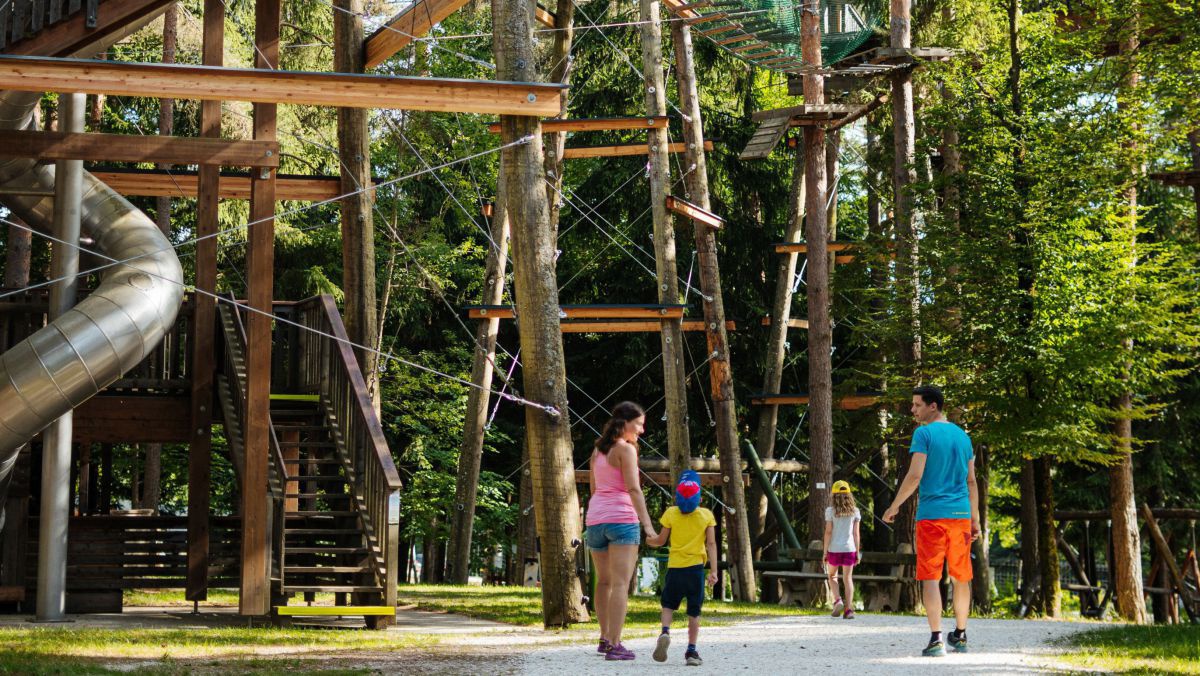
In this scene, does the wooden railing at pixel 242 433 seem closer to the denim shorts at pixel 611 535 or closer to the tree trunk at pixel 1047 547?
the denim shorts at pixel 611 535

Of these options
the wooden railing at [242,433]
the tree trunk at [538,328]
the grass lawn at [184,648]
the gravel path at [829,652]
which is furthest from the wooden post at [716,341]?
the grass lawn at [184,648]

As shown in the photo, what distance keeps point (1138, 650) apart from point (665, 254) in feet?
41.1

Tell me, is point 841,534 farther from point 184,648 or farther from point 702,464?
point 702,464

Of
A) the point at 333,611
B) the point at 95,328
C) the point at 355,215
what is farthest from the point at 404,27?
the point at 333,611

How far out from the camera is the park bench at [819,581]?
64.4 feet

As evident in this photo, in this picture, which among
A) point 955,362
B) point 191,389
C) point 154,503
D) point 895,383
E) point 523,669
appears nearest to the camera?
point 523,669

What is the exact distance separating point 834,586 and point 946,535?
6.06 meters

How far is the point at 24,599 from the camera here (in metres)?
15.1

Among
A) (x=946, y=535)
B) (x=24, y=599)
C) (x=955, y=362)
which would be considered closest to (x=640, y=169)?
(x=955, y=362)

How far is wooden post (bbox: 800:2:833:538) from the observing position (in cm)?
2119

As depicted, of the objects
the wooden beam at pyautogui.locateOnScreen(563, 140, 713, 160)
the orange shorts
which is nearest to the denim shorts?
the orange shorts

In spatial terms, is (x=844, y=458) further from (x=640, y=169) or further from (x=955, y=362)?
(x=955, y=362)

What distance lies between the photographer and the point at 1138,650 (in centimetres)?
1006

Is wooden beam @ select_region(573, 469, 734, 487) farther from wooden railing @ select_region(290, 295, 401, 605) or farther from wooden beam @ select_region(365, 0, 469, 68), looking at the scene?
wooden beam @ select_region(365, 0, 469, 68)
